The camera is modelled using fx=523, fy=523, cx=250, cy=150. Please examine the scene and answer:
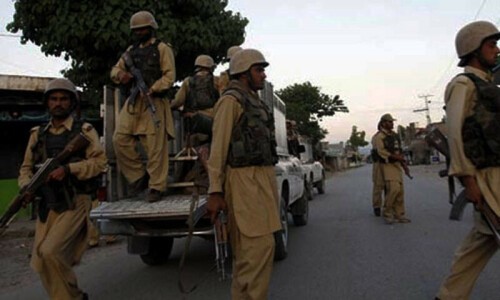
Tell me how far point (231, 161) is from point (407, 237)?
195 inches

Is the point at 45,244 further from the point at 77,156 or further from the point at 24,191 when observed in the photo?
the point at 77,156

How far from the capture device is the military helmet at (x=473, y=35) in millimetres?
3781

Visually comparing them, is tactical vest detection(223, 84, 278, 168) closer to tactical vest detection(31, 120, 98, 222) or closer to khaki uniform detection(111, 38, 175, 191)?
tactical vest detection(31, 120, 98, 222)

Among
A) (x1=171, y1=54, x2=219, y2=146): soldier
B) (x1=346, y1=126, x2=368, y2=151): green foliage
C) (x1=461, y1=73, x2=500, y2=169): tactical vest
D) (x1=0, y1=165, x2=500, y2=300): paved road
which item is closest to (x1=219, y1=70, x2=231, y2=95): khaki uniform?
(x1=171, y1=54, x2=219, y2=146): soldier

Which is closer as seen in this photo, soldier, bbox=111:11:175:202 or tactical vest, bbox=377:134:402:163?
soldier, bbox=111:11:175:202

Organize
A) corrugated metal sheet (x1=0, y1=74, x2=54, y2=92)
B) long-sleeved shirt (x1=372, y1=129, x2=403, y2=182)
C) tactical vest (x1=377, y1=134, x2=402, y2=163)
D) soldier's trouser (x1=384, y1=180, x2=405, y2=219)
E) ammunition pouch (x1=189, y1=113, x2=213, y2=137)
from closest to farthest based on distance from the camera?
ammunition pouch (x1=189, y1=113, x2=213, y2=137), soldier's trouser (x1=384, y1=180, x2=405, y2=219), long-sleeved shirt (x1=372, y1=129, x2=403, y2=182), tactical vest (x1=377, y1=134, x2=402, y2=163), corrugated metal sheet (x1=0, y1=74, x2=54, y2=92)

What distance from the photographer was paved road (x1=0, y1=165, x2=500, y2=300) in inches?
205

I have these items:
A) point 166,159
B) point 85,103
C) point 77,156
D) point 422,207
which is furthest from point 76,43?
point 422,207

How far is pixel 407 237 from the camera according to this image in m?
8.01

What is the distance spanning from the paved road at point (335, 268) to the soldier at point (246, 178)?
142cm

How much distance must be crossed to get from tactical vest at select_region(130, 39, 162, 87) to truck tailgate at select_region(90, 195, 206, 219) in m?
1.37

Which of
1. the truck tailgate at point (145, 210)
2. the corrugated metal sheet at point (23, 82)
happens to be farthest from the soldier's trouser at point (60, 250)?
the corrugated metal sheet at point (23, 82)

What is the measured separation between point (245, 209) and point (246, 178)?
0.23 m

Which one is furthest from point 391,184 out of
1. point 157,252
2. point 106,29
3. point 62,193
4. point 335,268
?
point 62,193
